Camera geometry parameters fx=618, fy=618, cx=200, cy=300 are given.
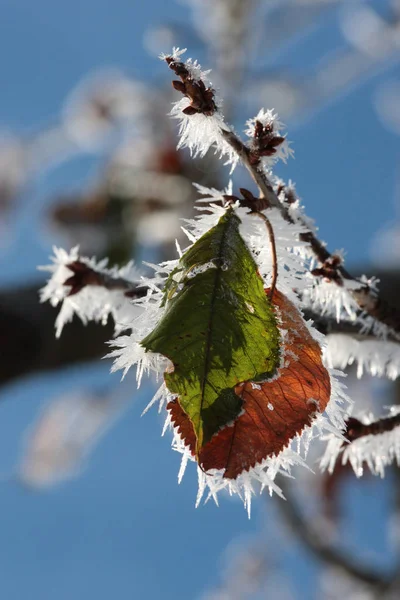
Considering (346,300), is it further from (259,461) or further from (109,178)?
(109,178)

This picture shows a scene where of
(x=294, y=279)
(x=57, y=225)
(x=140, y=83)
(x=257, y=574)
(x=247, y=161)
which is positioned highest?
(x=140, y=83)

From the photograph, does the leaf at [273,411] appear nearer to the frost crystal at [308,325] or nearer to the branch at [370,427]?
the frost crystal at [308,325]

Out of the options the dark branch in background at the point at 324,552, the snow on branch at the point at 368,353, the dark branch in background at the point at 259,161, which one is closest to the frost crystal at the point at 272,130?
the dark branch in background at the point at 259,161

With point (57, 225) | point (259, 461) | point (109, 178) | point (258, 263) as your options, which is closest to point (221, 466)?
point (259, 461)

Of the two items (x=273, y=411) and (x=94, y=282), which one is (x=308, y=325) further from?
(x=94, y=282)

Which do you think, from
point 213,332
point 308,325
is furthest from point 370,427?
point 213,332

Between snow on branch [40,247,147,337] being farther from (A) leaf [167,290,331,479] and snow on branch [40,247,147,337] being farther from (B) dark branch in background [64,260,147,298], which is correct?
(A) leaf [167,290,331,479]

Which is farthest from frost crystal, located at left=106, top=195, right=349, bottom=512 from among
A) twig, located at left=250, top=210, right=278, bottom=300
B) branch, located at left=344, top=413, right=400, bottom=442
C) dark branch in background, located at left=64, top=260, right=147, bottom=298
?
dark branch in background, located at left=64, top=260, right=147, bottom=298
